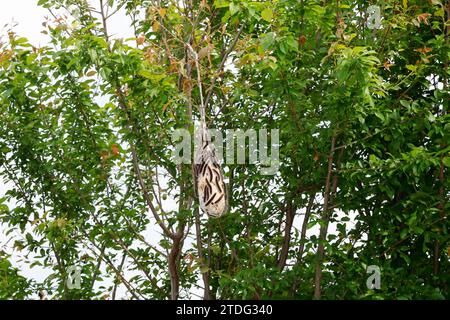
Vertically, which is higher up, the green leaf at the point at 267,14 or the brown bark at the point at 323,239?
the green leaf at the point at 267,14

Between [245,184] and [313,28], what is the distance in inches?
56.2

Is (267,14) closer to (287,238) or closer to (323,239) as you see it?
(323,239)

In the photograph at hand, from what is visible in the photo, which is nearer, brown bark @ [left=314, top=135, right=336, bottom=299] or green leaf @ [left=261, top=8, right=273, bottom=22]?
green leaf @ [left=261, top=8, right=273, bottom=22]

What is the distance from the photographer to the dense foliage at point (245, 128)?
539 cm

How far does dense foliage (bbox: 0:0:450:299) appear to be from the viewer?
539 cm

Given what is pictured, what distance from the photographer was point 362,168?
547 centimetres

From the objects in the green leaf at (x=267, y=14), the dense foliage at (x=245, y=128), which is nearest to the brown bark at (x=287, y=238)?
the dense foliage at (x=245, y=128)

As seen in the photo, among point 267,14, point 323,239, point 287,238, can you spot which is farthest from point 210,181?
point 287,238

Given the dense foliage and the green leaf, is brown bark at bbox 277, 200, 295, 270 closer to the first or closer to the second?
the dense foliage

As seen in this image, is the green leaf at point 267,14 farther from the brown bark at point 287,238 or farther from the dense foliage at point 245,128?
the brown bark at point 287,238

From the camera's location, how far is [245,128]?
19.9 feet

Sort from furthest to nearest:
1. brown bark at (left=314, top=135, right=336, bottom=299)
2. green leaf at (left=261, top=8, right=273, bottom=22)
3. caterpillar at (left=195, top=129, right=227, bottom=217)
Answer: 1. brown bark at (left=314, top=135, right=336, bottom=299)
2. green leaf at (left=261, top=8, right=273, bottom=22)
3. caterpillar at (left=195, top=129, right=227, bottom=217)

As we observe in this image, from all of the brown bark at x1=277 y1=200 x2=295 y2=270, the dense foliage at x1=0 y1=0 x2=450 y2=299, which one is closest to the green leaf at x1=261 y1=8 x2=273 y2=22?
the dense foliage at x1=0 y1=0 x2=450 y2=299
